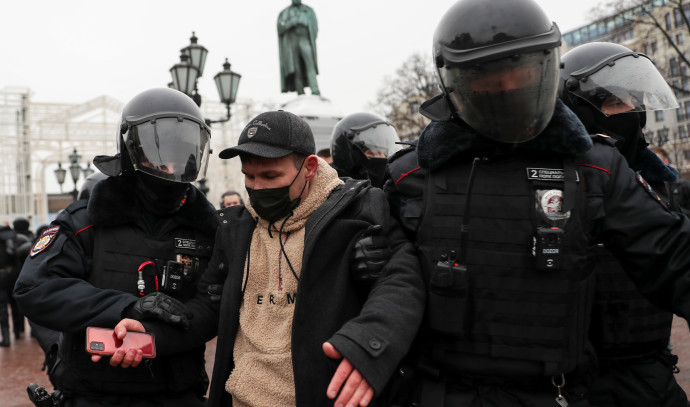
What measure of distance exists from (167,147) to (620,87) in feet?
6.50

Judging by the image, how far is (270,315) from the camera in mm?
1895

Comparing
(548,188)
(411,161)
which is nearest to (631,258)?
(548,188)

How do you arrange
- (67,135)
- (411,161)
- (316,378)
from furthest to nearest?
(67,135), (411,161), (316,378)

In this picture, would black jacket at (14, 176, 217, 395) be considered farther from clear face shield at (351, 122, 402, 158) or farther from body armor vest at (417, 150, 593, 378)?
clear face shield at (351, 122, 402, 158)

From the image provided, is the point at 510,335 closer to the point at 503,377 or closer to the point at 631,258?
the point at 503,377

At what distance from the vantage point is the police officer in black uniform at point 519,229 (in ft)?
5.24

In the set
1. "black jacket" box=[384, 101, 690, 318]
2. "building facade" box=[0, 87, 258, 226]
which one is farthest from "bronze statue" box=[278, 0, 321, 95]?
"building facade" box=[0, 87, 258, 226]

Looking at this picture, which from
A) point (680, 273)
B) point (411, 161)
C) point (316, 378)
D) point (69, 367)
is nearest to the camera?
point (680, 273)

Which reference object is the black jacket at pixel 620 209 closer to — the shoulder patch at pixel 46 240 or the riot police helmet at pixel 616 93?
the riot police helmet at pixel 616 93

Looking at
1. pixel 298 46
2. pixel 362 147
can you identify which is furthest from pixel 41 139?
pixel 362 147

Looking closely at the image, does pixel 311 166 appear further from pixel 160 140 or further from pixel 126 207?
pixel 126 207

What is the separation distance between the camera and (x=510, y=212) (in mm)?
1661

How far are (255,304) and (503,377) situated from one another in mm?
848

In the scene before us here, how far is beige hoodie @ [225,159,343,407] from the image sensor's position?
181 centimetres
